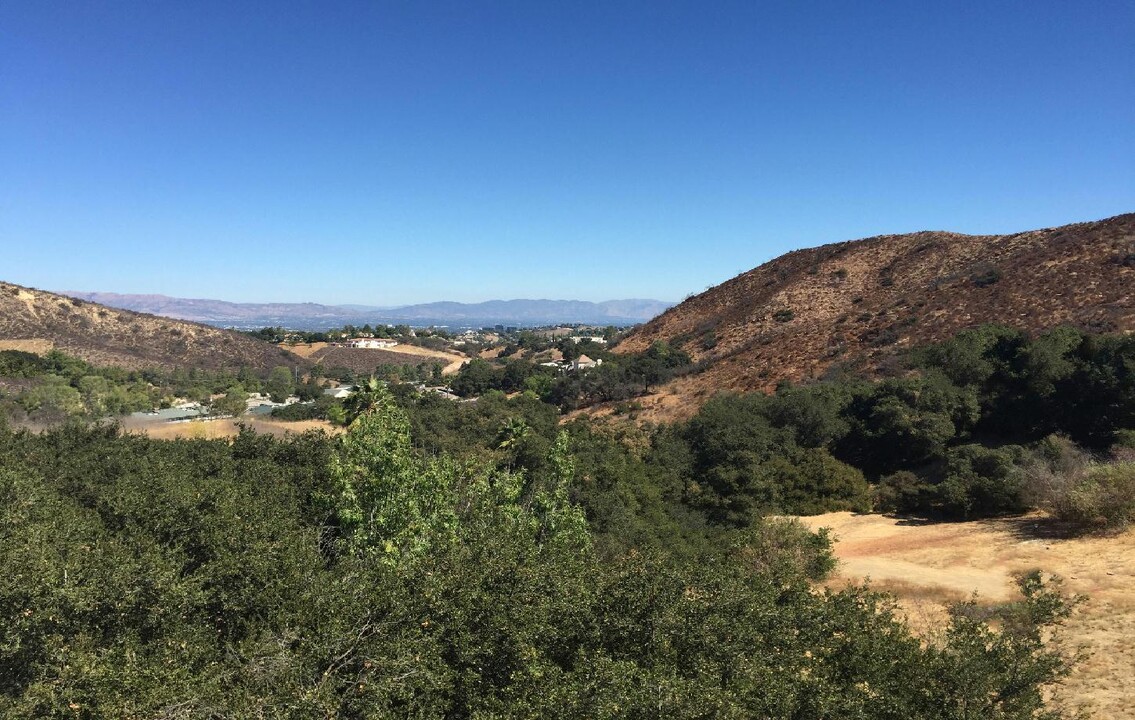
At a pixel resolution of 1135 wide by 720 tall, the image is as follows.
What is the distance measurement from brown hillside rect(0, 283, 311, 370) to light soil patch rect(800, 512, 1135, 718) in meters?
91.8

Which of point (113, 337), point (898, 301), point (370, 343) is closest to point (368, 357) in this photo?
point (370, 343)

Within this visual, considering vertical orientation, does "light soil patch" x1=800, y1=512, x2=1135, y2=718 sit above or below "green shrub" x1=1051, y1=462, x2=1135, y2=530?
below

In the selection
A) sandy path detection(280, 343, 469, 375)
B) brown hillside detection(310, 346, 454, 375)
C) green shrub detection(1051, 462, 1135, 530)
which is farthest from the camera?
sandy path detection(280, 343, 469, 375)

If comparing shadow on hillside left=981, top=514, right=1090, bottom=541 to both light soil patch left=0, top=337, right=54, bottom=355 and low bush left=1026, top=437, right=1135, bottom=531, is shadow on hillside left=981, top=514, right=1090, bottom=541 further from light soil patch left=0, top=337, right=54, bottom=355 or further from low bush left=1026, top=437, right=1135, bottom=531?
light soil patch left=0, top=337, right=54, bottom=355

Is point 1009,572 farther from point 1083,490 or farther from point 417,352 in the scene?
point 417,352

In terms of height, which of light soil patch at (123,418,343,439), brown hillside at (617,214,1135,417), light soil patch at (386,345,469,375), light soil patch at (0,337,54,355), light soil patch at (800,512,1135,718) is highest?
brown hillside at (617,214,1135,417)

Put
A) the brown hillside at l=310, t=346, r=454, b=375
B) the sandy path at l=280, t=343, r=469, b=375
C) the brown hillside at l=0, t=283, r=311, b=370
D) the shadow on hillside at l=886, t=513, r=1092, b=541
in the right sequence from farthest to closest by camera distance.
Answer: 1. the sandy path at l=280, t=343, r=469, b=375
2. the brown hillside at l=310, t=346, r=454, b=375
3. the brown hillside at l=0, t=283, r=311, b=370
4. the shadow on hillside at l=886, t=513, r=1092, b=541

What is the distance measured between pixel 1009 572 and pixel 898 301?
46.1 m

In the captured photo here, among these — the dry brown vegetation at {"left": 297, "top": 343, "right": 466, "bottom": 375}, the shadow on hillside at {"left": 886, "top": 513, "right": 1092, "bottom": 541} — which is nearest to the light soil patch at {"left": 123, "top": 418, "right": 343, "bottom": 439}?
the shadow on hillside at {"left": 886, "top": 513, "right": 1092, "bottom": 541}

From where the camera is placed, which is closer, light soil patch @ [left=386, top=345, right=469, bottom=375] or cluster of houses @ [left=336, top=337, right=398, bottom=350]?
light soil patch @ [left=386, top=345, right=469, bottom=375]

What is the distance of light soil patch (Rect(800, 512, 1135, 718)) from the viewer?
1253 cm

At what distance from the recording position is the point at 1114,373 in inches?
1064

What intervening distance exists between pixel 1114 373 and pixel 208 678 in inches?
1360

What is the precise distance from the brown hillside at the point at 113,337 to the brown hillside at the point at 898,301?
65484 millimetres
